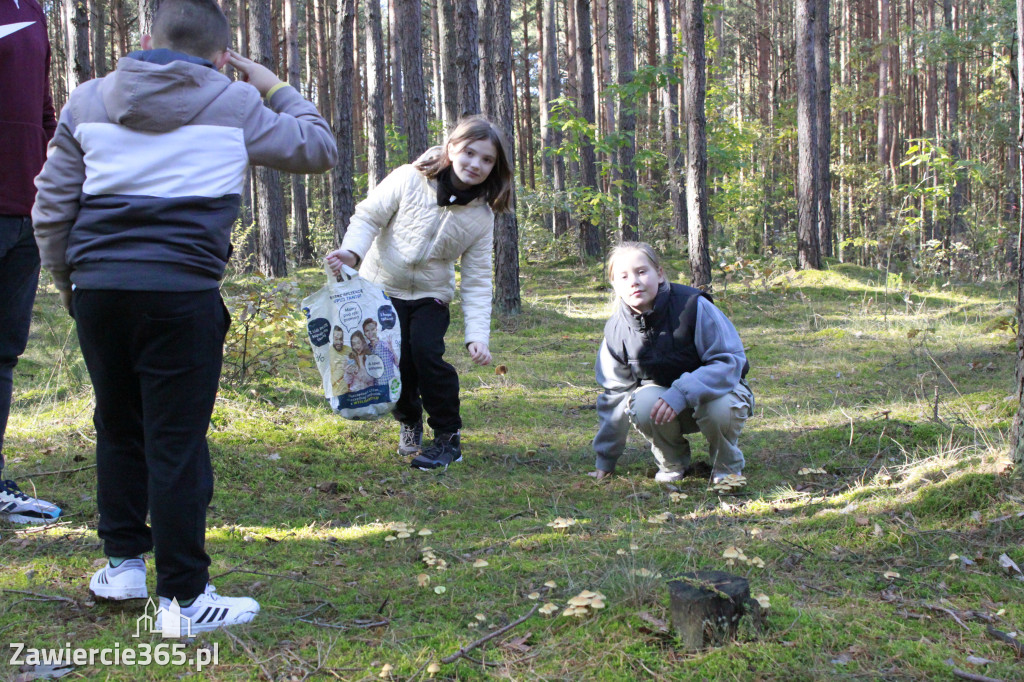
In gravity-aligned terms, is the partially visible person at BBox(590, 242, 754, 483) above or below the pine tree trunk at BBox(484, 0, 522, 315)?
below

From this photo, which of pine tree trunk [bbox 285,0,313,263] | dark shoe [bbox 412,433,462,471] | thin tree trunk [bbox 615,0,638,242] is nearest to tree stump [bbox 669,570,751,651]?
dark shoe [bbox 412,433,462,471]

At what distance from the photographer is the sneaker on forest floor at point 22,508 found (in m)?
3.37

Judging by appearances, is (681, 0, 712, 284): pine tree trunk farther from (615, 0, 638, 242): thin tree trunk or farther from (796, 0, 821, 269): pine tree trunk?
(615, 0, 638, 242): thin tree trunk

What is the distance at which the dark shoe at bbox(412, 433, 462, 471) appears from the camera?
4.48 metres

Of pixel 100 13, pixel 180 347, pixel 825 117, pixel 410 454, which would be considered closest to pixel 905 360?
pixel 410 454

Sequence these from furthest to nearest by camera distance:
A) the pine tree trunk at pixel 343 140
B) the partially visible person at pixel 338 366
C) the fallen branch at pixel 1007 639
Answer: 1. the pine tree trunk at pixel 343 140
2. the partially visible person at pixel 338 366
3. the fallen branch at pixel 1007 639

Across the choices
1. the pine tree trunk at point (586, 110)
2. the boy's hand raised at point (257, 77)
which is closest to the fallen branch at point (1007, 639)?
the boy's hand raised at point (257, 77)

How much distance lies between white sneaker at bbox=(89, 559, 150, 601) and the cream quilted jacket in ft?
6.91

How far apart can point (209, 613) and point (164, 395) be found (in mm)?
705

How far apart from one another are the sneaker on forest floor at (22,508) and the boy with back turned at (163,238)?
1.36 meters

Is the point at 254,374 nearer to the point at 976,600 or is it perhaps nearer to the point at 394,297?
the point at 394,297

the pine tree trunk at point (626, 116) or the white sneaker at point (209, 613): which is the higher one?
the pine tree trunk at point (626, 116)

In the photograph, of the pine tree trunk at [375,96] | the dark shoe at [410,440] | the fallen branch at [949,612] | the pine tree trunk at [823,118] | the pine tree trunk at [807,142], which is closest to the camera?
the fallen branch at [949,612]

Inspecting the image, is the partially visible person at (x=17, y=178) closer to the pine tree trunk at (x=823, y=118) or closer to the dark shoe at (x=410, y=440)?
the dark shoe at (x=410, y=440)
